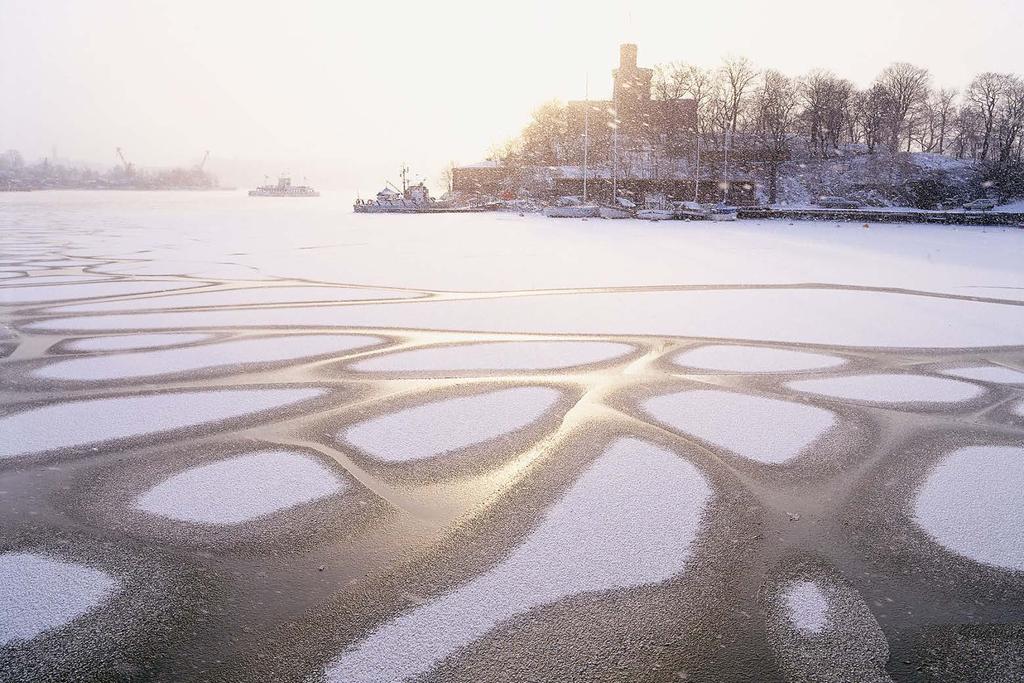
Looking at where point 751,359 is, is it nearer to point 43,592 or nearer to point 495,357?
point 495,357

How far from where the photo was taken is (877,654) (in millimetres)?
2717

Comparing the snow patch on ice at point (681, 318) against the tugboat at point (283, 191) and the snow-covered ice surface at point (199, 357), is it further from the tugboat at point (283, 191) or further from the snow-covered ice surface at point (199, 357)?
the tugboat at point (283, 191)

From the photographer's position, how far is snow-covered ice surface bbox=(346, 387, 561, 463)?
4863 millimetres

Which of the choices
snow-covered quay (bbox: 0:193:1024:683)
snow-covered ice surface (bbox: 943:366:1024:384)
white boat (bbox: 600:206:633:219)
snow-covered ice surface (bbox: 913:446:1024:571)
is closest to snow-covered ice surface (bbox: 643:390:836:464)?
snow-covered quay (bbox: 0:193:1024:683)

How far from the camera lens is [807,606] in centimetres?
304

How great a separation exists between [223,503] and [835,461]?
12.4ft

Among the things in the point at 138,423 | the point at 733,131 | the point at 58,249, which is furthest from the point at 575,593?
the point at 733,131

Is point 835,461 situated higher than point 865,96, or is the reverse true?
point 865,96

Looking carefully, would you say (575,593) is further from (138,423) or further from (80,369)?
(80,369)

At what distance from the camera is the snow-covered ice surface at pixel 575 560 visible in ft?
8.89

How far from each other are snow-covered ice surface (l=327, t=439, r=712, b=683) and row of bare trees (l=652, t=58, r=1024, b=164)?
7554 centimetres

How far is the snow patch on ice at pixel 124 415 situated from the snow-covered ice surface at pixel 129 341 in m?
2.30

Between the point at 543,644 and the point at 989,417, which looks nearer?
the point at 543,644

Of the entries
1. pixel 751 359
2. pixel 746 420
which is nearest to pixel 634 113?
pixel 751 359
